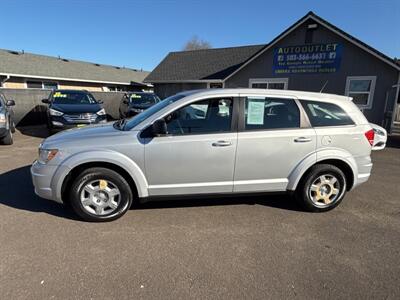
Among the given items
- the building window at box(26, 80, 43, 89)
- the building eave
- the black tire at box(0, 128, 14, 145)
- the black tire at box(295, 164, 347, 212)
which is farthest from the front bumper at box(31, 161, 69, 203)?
the building window at box(26, 80, 43, 89)

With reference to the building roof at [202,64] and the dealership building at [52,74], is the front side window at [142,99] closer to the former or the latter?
the building roof at [202,64]

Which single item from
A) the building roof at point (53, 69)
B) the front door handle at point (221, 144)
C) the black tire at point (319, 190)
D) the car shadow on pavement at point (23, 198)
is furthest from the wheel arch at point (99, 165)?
the building roof at point (53, 69)

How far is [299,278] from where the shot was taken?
246 centimetres

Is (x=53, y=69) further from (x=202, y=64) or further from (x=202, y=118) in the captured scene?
(x=202, y=118)

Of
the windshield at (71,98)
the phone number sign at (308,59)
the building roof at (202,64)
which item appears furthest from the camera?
the building roof at (202,64)

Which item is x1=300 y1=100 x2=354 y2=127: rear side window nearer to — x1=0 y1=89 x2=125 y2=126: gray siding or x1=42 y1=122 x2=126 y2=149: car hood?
x1=42 y1=122 x2=126 y2=149: car hood

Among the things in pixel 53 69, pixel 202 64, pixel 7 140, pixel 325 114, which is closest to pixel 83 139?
pixel 325 114

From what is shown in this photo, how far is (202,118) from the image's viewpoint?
11.5ft

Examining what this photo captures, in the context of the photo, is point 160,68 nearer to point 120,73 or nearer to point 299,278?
point 120,73

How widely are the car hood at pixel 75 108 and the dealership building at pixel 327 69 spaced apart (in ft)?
29.0

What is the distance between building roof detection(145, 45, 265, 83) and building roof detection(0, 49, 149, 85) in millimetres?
6922

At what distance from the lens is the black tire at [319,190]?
3703 mm

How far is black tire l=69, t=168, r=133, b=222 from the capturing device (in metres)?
3.28

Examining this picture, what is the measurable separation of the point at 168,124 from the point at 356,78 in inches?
506
